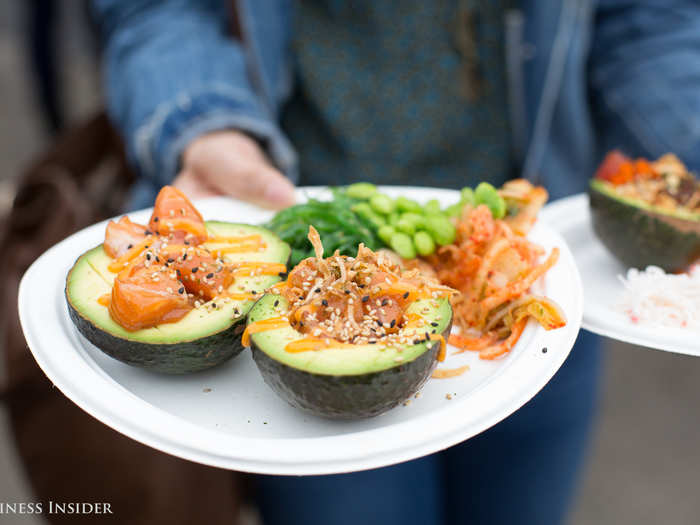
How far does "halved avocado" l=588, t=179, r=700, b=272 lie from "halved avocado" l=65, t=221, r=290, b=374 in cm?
113

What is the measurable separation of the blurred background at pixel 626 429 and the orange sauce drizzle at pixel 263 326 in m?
1.69

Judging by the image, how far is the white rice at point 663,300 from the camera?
1.63 meters

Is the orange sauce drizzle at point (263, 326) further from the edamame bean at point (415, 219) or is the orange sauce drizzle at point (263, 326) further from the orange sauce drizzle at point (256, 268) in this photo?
the edamame bean at point (415, 219)

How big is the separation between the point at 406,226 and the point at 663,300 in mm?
725

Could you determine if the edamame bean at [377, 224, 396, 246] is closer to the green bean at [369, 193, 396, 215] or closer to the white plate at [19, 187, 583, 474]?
the green bean at [369, 193, 396, 215]

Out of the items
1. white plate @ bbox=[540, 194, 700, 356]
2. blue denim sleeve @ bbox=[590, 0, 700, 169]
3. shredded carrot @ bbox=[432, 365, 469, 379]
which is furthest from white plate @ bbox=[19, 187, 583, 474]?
blue denim sleeve @ bbox=[590, 0, 700, 169]

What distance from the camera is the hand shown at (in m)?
1.92

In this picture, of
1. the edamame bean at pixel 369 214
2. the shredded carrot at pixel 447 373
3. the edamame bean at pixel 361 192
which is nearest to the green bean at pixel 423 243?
the edamame bean at pixel 369 214

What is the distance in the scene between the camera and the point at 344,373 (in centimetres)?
119

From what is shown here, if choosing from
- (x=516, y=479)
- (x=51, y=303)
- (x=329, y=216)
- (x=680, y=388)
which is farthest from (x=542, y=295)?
(x=680, y=388)

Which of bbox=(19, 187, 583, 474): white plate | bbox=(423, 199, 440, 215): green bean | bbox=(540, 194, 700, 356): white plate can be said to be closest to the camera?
bbox=(19, 187, 583, 474): white plate

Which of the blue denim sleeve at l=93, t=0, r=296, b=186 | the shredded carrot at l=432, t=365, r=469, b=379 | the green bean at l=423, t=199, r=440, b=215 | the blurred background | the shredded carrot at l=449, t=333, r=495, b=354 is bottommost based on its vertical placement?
the blurred background

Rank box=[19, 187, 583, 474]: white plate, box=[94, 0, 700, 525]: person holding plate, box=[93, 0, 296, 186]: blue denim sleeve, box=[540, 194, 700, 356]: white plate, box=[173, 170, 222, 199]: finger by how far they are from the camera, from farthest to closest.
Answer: box=[94, 0, 700, 525]: person holding plate
box=[93, 0, 296, 186]: blue denim sleeve
box=[173, 170, 222, 199]: finger
box=[540, 194, 700, 356]: white plate
box=[19, 187, 583, 474]: white plate

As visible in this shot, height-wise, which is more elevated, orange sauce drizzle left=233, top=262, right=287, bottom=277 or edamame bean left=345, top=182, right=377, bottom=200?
orange sauce drizzle left=233, top=262, right=287, bottom=277
